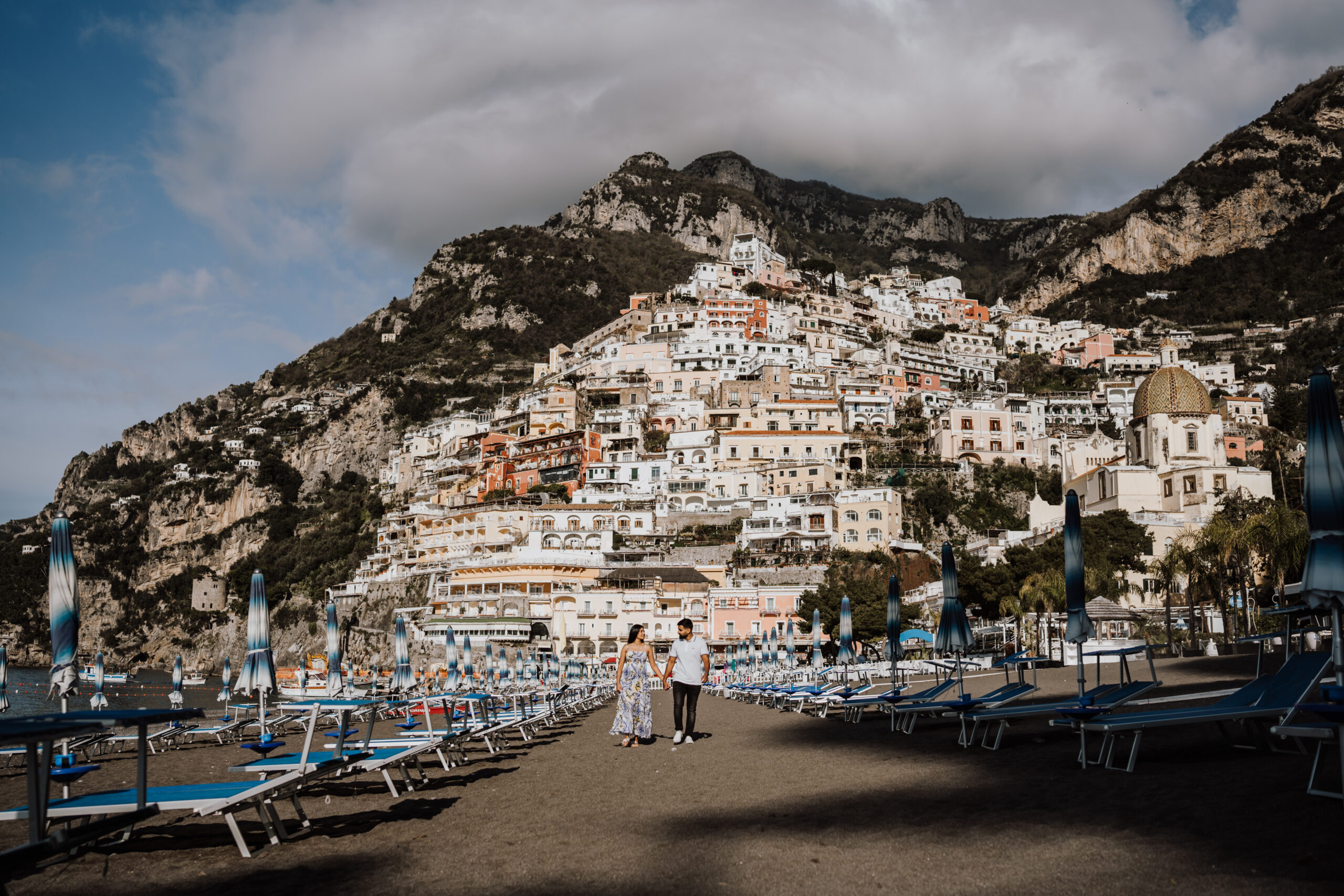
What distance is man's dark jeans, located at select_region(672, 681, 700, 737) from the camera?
13.2 metres

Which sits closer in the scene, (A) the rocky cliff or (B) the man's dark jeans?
(B) the man's dark jeans

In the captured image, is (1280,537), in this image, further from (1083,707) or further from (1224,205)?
(1224,205)

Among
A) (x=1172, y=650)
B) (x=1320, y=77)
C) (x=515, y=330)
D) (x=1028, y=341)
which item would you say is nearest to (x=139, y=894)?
(x=1172, y=650)

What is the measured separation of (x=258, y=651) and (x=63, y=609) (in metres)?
6.18

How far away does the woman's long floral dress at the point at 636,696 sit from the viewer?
1351 cm

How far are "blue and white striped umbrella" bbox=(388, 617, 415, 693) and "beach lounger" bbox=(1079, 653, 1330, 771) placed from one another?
57.9 ft

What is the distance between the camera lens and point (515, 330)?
14225cm

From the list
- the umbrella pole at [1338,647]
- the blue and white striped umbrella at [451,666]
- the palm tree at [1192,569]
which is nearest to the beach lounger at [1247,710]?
the umbrella pole at [1338,647]

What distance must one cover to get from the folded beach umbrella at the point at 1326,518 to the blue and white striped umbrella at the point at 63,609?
9695 millimetres

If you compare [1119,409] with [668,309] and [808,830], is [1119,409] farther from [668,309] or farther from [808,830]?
[808,830]

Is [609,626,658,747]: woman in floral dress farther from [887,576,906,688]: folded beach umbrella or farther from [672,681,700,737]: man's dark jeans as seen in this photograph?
[887,576,906,688]: folded beach umbrella

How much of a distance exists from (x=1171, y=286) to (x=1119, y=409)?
180 feet

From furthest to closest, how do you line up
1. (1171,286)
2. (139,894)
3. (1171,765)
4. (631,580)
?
(1171,286) → (631,580) → (1171,765) → (139,894)

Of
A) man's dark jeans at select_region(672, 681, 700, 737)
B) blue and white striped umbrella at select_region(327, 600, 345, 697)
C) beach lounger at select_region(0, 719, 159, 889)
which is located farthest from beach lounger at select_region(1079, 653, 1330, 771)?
blue and white striped umbrella at select_region(327, 600, 345, 697)
